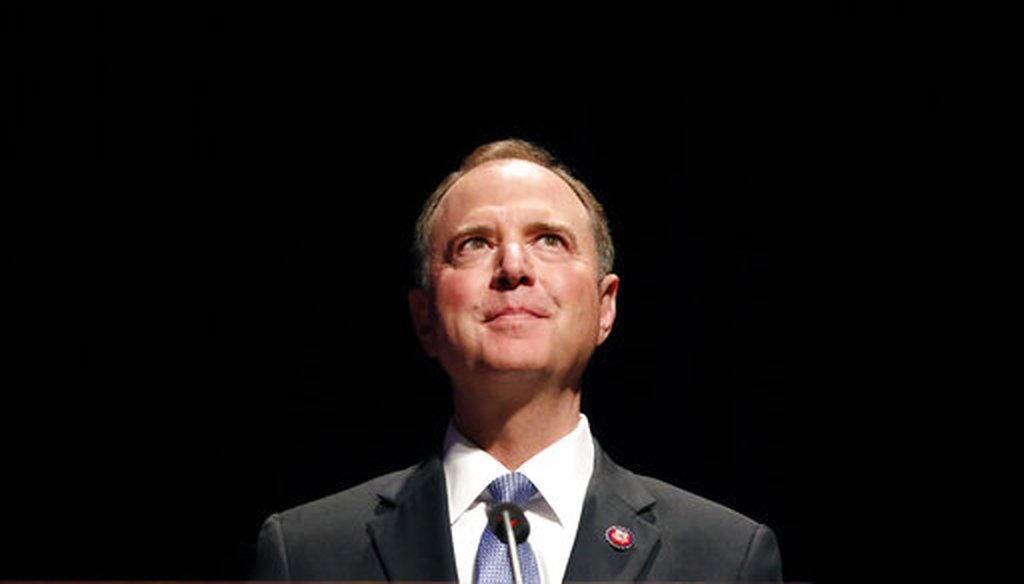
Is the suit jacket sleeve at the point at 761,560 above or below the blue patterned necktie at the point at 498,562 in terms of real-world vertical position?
below

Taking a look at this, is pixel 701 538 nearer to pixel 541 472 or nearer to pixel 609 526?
pixel 609 526

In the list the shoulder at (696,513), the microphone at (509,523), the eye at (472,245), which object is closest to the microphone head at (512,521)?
the microphone at (509,523)

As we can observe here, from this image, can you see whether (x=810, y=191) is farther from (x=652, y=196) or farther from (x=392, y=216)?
(x=392, y=216)

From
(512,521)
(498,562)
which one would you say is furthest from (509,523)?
(498,562)

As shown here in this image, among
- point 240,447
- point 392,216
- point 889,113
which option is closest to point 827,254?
point 889,113

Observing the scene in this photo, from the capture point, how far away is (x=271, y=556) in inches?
81.4

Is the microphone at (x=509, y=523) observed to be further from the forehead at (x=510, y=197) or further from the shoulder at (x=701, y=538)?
the forehead at (x=510, y=197)

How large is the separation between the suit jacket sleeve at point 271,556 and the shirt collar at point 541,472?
26 cm

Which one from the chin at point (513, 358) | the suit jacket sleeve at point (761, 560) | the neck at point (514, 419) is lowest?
the suit jacket sleeve at point (761, 560)

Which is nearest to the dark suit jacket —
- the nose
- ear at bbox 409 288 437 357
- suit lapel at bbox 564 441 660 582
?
suit lapel at bbox 564 441 660 582

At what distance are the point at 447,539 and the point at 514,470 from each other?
0.18 m

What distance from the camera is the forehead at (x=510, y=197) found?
215 cm

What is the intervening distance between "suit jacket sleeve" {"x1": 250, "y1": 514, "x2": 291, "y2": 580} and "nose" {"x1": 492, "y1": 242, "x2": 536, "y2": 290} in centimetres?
50

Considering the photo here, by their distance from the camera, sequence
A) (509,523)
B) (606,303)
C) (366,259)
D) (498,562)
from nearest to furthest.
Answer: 1. (509,523)
2. (498,562)
3. (606,303)
4. (366,259)
